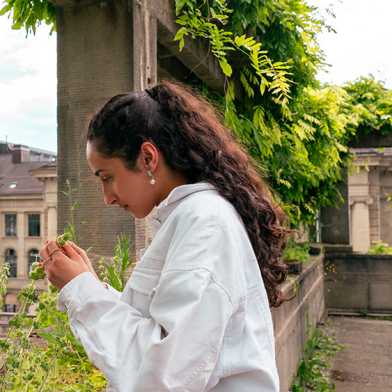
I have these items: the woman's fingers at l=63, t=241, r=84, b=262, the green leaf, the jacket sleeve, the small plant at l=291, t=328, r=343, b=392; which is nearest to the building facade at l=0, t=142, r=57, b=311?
the small plant at l=291, t=328, r=343, b=392

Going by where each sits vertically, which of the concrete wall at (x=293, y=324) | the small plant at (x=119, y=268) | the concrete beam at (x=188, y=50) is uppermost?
the concrete beam at (x=188, y=50)

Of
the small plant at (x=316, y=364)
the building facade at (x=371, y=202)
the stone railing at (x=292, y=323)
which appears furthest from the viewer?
the building facade at (x=371, y=202)

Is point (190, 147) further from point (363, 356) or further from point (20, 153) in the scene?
point (20, 153)

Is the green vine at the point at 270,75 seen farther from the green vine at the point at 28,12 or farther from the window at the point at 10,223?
the window at the point at 10,223

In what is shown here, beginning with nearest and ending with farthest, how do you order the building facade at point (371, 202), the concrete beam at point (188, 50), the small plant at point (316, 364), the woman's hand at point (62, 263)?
the woman's hand at point (62, 263)
the concrete beam at point (188, 50)
the small plant at point (316, 364)
the building facade at point (371, 202)

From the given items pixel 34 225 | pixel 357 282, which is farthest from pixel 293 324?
pixel 34 225

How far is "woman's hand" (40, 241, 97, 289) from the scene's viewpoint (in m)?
1.26

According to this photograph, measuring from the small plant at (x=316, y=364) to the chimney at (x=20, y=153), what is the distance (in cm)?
3922

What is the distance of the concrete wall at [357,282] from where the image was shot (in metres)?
9.93

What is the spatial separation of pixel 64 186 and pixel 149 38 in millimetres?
935

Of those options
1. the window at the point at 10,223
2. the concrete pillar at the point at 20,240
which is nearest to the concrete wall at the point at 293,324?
the concrete pillar at the point at 20,240

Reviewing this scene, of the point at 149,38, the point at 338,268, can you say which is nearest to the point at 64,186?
the point at 149,38

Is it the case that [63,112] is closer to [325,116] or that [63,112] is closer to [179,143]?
[179,143]

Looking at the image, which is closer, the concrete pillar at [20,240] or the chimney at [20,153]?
the concrete pillar at [20,240]
